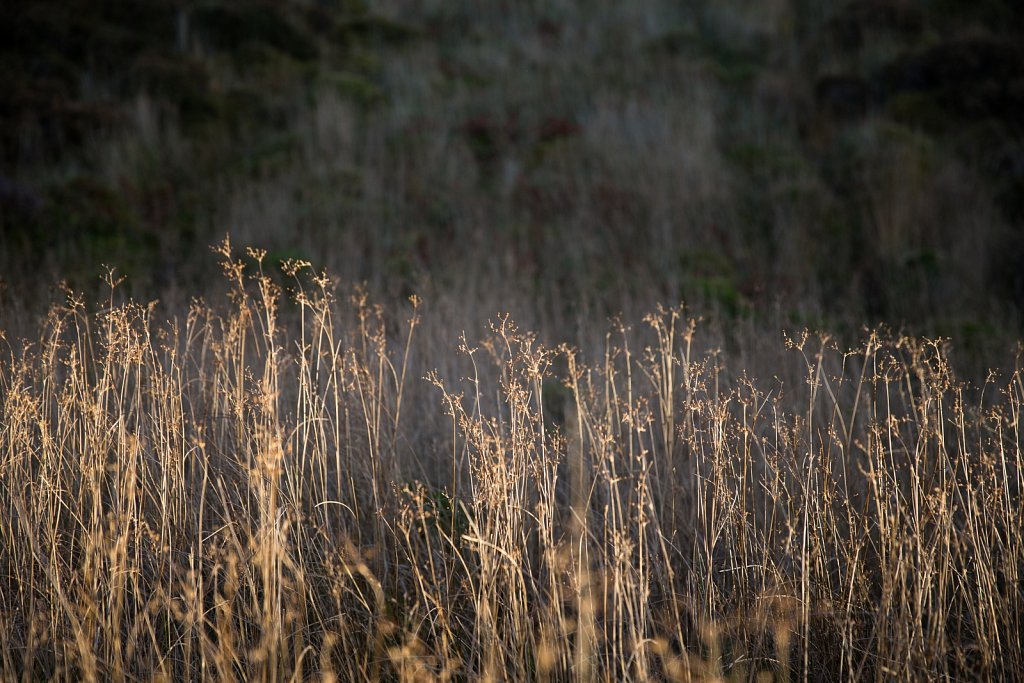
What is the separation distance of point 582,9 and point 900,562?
13.4 metres

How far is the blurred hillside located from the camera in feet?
24.1

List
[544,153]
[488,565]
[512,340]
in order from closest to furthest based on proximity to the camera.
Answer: [488,565], [512,340], [544,153]

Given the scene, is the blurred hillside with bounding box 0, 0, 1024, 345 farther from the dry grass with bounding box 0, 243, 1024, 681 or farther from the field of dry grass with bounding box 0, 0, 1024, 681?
the dry grass with bounding box 0, 243, 1024, 681

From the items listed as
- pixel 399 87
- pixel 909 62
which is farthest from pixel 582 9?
pixel 909 62

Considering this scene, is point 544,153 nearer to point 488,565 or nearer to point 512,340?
point 512,340

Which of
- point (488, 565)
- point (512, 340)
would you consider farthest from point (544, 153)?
point (488, 565)

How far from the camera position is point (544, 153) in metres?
A: 9.71

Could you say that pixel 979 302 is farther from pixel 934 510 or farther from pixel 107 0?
pixel 107 0

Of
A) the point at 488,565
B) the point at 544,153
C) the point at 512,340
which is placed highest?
the point at 544,153

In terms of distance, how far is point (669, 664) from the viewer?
2715 millimetres

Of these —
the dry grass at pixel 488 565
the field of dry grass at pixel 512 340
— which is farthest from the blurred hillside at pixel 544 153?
the dry grass at pixel 488 565

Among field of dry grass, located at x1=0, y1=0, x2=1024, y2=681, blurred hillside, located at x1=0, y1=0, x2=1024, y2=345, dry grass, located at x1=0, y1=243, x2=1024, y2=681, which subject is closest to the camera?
dry grass, located at x1=0, y1=243, x2=1024, y2=681

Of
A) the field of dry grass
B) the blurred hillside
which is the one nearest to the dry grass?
the field of dry grass

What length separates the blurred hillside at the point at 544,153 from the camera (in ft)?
24.1
